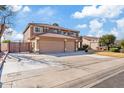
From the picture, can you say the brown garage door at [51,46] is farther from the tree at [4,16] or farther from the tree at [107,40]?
the tree at [107,40]

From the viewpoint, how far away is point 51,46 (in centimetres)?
2547

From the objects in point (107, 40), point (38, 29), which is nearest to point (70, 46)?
point (38, 29)

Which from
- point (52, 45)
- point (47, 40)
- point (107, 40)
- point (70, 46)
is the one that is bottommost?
point (70, 46)

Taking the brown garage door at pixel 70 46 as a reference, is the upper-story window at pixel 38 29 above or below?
above

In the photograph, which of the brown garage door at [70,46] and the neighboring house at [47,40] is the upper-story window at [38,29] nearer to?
the neighboring house at [47,40]

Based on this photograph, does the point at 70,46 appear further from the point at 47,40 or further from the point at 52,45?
the point at 47,40

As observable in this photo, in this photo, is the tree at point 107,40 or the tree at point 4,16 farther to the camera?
the tree at point 107,40

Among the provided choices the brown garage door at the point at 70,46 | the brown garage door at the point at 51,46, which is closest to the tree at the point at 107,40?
the brown garage door at the point at 70,46

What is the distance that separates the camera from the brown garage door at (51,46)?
24.3m

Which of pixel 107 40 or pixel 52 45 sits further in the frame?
pixel 107 40

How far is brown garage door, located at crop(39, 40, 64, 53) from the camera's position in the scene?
24344 mm
